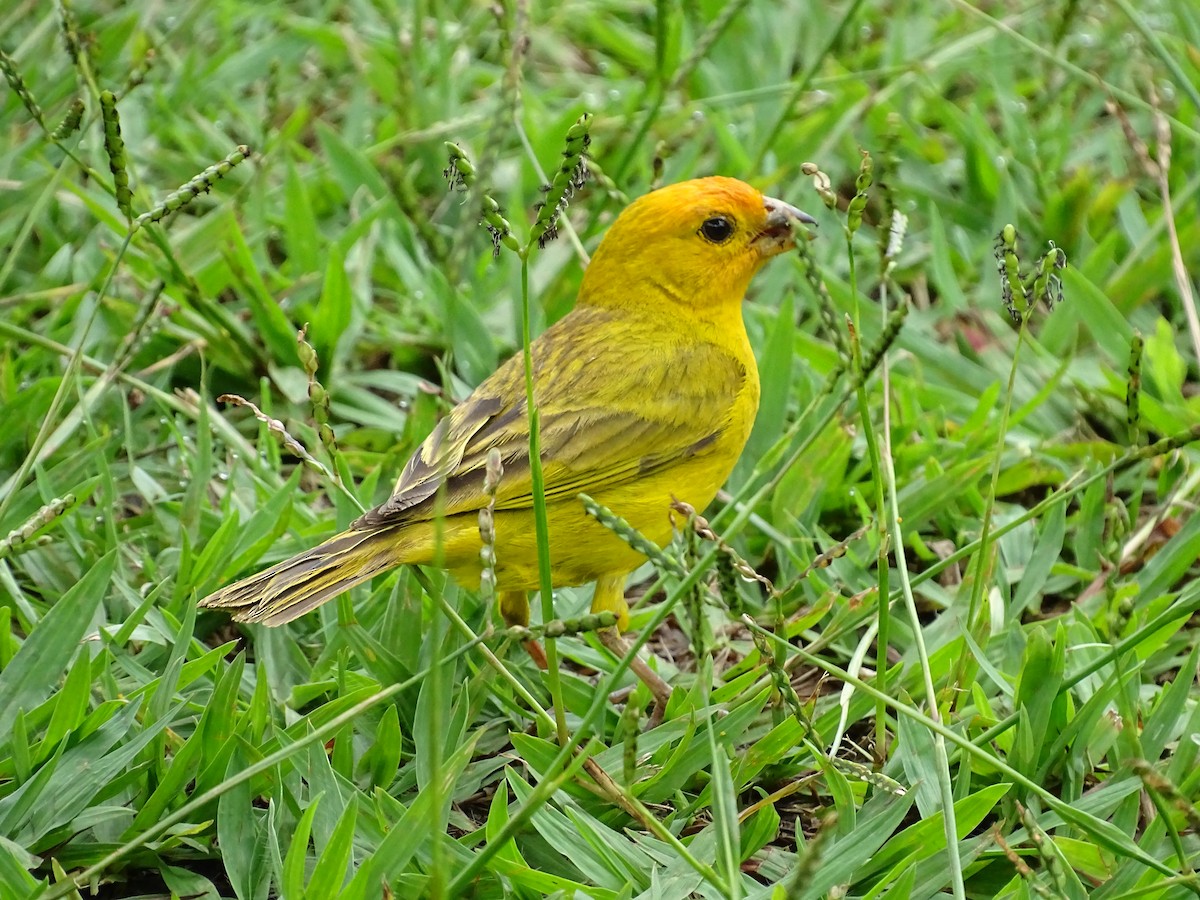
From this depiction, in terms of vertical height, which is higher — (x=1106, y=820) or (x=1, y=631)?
(x=1, y=631)

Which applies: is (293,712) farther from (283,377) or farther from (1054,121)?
(1054,121)

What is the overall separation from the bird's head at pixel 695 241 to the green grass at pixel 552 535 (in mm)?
217

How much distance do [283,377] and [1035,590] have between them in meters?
2.22

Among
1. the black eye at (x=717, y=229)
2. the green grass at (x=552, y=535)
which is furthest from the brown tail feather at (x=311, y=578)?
the black eye at (x=717, y=229)

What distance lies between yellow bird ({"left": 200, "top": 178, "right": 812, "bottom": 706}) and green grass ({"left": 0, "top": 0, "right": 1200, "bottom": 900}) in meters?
0.14

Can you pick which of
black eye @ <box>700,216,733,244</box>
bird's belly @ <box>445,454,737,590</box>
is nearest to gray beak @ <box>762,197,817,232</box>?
black eye @ <box>700,216,733,244</box>

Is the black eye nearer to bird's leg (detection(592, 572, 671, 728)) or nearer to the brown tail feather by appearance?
bird's leg (detection(592, 572, 671, 728))

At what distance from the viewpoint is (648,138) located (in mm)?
5184

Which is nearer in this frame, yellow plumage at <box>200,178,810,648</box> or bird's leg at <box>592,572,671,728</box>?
yellow plumage at <box>200,178,810,648</box>

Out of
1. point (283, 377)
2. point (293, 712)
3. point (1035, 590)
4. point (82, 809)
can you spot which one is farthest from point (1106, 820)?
point (283, 377)

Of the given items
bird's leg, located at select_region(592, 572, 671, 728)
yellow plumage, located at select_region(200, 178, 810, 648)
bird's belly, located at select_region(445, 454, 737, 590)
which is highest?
yellow plumage, located at select_region(200, 178, 810, 648)

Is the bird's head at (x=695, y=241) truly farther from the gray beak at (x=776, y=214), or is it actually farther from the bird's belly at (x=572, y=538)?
the bird's belly at (x=572, y=538)

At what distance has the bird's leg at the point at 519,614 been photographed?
3.36 meters

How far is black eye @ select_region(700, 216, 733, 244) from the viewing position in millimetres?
3596
